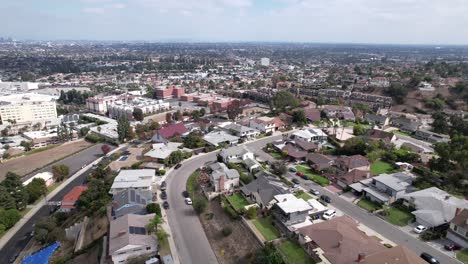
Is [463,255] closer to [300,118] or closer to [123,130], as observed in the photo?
[300,118]

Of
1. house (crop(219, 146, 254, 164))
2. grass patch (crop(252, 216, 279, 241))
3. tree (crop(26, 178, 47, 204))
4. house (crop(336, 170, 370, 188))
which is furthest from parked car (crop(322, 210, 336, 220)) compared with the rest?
tree (crop(26, 178, 47, 204))

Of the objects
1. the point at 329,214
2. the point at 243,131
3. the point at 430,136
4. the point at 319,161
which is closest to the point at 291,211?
the point at 329,214

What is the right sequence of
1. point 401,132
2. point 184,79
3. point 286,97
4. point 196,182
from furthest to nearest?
point 184,79 → point 286,97 → point 401,132 → point 196,182

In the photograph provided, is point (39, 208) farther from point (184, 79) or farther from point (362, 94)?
point (184, 79)

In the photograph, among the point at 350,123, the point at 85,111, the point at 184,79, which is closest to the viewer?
the point at 350,123

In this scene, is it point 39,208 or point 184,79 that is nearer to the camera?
point 39,208

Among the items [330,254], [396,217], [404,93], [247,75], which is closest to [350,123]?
[404,93]

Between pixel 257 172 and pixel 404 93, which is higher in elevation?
pixel 404 93

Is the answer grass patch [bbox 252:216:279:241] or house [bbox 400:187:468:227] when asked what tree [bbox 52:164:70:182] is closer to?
grass patch [bbox 252:216:279:241]

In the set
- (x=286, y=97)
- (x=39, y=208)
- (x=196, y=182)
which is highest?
(x=286, y=97)
